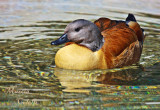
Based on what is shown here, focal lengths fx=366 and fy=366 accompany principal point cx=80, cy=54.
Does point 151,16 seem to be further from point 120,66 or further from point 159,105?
point 159,105

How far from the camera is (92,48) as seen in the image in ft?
25.9

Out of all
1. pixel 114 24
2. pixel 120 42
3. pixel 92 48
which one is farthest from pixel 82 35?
pixel 114 24

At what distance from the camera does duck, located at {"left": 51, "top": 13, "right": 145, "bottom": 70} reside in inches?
303

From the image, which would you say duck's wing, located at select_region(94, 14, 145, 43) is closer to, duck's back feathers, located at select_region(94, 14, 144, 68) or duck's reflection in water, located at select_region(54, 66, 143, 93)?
duck's back feathers, located at select_region(94, 14, 144, 68)

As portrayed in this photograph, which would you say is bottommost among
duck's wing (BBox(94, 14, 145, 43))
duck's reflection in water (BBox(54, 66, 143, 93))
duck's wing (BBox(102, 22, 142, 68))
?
duck's reflection in water (BBox(54, 66, 143, 93))

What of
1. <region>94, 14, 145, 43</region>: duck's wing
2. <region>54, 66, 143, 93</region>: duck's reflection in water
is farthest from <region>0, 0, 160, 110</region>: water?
<region>94, 14, 145, 43</region>: duck's wing

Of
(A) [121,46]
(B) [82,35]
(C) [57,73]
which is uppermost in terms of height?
(B) [82,35]

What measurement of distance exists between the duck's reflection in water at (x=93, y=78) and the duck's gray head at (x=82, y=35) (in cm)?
60

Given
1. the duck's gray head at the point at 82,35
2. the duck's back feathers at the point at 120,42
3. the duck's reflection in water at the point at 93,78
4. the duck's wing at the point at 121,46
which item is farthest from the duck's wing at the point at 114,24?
the duck's reflection in water at the point at 93,78

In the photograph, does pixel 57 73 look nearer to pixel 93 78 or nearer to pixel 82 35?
pixel 93 78

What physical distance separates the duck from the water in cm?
18

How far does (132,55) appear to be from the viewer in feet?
28.1

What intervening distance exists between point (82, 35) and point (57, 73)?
38.4 inches

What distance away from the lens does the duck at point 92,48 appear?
771 centimetres
